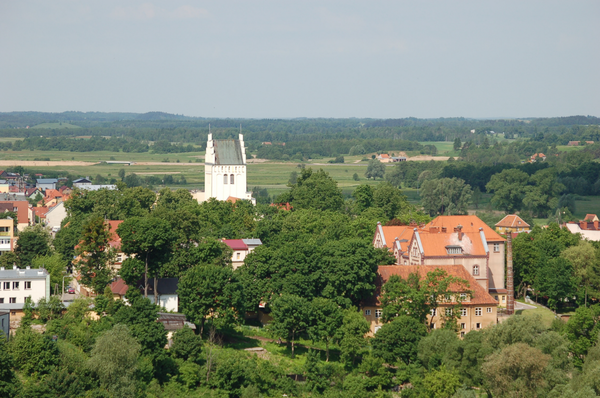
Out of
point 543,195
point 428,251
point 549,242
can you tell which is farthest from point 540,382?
point 543,195

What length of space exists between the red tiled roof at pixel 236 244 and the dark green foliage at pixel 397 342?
22.0 meters

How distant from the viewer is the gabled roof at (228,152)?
5005 inches

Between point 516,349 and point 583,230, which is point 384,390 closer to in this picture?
point 516,349

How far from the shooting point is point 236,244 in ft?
265

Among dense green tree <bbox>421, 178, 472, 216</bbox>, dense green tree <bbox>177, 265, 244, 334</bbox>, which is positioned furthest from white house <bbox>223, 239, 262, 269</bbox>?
dense green tree <bbox>421, 178, 472, 216</bbox>

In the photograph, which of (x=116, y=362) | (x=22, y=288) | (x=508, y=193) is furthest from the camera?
(x=508, y=193)

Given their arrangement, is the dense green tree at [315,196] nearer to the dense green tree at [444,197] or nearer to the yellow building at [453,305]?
the dense green tree at [444,197]

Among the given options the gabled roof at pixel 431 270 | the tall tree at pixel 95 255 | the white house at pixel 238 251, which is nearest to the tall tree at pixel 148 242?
the tall tree at pixel 95 255

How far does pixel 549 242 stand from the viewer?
82375 millimetres

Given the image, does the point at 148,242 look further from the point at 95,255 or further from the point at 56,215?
the point at 56,215

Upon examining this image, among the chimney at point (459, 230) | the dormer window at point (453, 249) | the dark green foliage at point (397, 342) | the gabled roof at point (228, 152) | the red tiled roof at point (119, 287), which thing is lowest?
the dark green foliage at point (397, 342)

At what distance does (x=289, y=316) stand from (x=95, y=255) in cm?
1677

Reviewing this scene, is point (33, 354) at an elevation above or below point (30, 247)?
below

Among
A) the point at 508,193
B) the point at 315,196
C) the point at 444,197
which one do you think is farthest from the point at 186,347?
the point at 508,193
